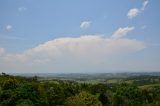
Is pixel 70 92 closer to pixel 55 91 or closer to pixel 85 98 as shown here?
pixel 55 91

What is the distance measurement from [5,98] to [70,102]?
20.2 metres

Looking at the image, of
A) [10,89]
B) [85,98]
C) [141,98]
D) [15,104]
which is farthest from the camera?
[141,98]

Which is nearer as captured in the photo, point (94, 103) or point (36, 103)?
point (36, 103)

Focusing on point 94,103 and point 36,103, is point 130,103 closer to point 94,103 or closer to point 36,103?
point 94,103

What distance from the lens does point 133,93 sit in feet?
379

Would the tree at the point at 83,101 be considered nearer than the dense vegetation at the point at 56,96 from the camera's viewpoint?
No

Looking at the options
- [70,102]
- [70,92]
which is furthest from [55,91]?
[70,102]

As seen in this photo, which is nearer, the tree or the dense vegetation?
the dense vegetation

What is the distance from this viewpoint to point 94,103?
274 feet

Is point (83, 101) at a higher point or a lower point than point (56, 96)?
lower

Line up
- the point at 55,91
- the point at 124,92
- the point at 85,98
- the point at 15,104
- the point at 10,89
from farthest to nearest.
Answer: the point at 124,92 < the point at 55,91 < the point at 85,98 < the point at 10,89 < the point at 15,104

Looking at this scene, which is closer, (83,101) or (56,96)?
(83,101)

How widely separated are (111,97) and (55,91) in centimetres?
2705

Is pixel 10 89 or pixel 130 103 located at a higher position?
pixel 10 89
